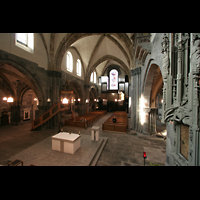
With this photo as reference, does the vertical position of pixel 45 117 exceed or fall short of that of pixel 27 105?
it falls short

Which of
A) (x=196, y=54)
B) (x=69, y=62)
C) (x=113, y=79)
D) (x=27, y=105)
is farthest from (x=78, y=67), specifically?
(x=196, y=54)

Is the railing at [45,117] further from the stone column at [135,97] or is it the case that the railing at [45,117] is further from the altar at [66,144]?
the stone column at [135,97]

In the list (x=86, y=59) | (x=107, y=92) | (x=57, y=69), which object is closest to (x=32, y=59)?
(x=57, y=69)

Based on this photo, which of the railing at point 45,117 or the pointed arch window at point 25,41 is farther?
the railing at point 45,117

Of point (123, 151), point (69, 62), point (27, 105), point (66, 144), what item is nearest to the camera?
point (66, 144)

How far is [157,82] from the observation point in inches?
328

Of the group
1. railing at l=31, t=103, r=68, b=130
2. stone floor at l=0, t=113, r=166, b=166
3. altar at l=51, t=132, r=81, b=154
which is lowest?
stone floor at l=0, t=113, r=166, b=166

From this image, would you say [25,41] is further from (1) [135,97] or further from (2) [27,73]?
(1) [135,97]

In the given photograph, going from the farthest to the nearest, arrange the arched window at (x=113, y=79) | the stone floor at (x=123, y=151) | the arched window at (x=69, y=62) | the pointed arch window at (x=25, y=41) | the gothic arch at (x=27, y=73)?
the arched window at (x=113, y=79) → the arched window at (x=69, y=62) → the pointed arch window at (x=25, y=41) → the gothic arch at (x=27, y=73) → the stone floor at (x=123, y=151)

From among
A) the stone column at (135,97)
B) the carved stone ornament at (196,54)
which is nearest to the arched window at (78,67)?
the stone column at (135,97)

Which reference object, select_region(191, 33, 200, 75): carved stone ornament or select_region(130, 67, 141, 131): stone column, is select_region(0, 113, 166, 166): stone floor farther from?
select_region(191, 33, 200, 75): carved stone ornament

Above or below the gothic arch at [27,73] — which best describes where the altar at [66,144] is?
below

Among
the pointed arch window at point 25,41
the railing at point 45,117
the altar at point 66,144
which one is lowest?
the altar at point 66,144

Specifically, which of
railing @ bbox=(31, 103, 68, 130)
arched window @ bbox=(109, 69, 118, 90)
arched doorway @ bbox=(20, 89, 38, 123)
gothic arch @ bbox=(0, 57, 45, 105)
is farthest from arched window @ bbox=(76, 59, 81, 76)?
arched window @ bbox=(109, 69, 118, 90)
